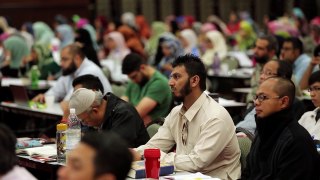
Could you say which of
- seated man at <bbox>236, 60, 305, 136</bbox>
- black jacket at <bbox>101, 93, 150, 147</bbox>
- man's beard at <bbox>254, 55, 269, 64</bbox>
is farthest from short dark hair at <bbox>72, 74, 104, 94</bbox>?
man's beard at <bbox>254, 55, 269, 64</bbox>

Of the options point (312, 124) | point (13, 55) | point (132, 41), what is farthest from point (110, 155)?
point (132, 41)

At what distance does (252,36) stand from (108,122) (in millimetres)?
12077

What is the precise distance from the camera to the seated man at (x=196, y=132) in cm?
556

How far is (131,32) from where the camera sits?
16750 millimetres

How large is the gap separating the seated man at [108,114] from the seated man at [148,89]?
7.35 ft

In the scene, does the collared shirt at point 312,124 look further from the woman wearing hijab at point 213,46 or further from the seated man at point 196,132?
the woman wearing hijab at point 213,46

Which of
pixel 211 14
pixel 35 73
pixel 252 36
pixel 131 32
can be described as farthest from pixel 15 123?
pixel 211 14

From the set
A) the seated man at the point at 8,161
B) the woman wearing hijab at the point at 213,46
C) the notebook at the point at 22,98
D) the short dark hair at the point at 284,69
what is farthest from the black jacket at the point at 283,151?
the woman wearing hijab at the point at 213,46

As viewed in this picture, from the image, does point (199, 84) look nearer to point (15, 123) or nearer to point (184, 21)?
point (15, 123)

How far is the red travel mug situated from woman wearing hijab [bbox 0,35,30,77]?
9351 mm

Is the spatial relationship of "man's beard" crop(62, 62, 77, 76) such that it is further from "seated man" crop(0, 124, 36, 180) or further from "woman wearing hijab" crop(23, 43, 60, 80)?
"seated man" crop(0, 124, 36, 180)

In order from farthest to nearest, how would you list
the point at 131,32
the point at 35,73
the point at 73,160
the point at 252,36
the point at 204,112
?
the point at 252,36 < the point at 131,32 < the point at 35,73 < the point at 204,112 < the point at 73,160

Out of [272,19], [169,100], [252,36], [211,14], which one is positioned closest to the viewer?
[169,100]

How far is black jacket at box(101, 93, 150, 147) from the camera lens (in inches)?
241
